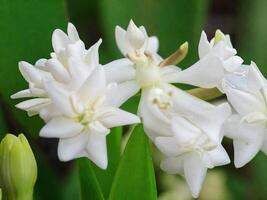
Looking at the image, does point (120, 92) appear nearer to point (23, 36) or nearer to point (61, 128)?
point (61, 128)

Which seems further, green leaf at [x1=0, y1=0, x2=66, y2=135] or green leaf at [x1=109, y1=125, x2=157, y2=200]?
green leaf at [x1=0, y1=0, x2=66, y2=135]

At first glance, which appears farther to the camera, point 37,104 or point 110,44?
point 110,44

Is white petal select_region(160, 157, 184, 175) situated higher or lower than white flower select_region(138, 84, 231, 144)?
lower

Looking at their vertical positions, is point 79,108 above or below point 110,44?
above

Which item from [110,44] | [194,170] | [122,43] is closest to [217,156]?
[194,170]

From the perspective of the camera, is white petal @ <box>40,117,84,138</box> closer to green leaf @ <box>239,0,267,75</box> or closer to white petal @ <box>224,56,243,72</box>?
white petal @ <box>224,56,243,72</box>

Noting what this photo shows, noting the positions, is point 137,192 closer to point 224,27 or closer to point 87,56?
point 87,56

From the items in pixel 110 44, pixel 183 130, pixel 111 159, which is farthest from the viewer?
pixel 110 44

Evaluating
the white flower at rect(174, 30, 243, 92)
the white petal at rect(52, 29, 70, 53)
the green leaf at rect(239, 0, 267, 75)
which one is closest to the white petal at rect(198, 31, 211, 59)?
the white flower at rect(174, 30, 243, 92)
